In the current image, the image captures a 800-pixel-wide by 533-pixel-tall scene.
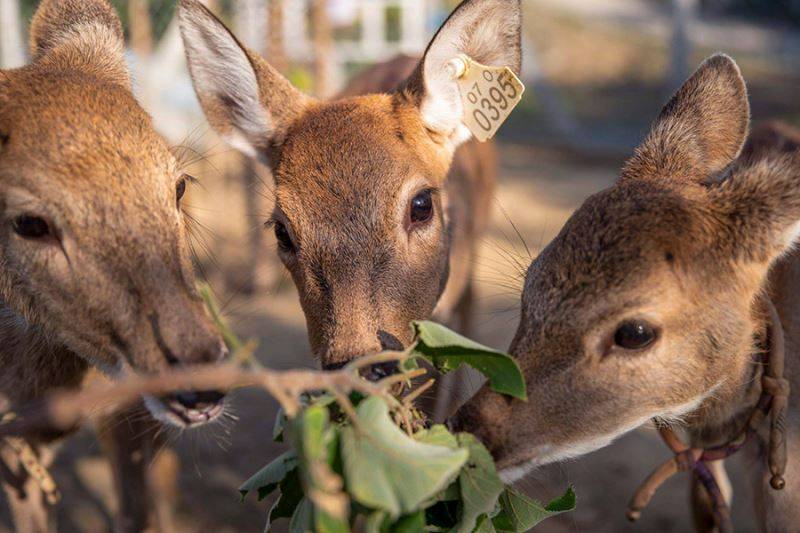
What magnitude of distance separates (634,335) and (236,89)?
248 centimetres

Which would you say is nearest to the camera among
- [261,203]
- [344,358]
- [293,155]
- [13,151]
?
[13,151]

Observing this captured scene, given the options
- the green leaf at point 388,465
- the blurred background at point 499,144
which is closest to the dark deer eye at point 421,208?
the blurred background at point 499,144

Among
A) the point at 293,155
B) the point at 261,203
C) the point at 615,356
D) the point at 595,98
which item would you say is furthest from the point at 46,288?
the point at 595,98

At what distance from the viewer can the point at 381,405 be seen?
2264 millimetres

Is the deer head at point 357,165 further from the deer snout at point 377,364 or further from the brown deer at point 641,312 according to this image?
the brown deer at point 641,312

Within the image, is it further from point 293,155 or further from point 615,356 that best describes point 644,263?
point 293,155

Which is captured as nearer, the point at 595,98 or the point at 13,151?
the point at 13,151

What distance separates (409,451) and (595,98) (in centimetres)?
1485

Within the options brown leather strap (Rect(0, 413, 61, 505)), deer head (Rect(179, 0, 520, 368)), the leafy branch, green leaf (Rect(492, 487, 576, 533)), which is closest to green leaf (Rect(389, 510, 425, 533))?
the leafy branch

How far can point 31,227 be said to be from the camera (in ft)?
9.78

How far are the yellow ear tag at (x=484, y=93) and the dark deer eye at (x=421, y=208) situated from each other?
Answer: 1.24 feet

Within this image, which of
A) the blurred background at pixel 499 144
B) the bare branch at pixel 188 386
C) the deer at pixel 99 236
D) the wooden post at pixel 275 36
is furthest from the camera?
the wooden post at pixel 275 36

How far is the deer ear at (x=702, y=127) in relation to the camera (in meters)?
3.48

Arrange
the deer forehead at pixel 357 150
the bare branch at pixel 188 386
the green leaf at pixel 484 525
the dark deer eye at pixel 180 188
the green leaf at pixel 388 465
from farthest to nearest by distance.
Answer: the deer forehead at pixel 357 150 → the dark deer eye at pixel 180 188 → the green leaf at pixel 484 525 → the green leaf at pixel 388 465 → the bare branch at pixel 188 386
